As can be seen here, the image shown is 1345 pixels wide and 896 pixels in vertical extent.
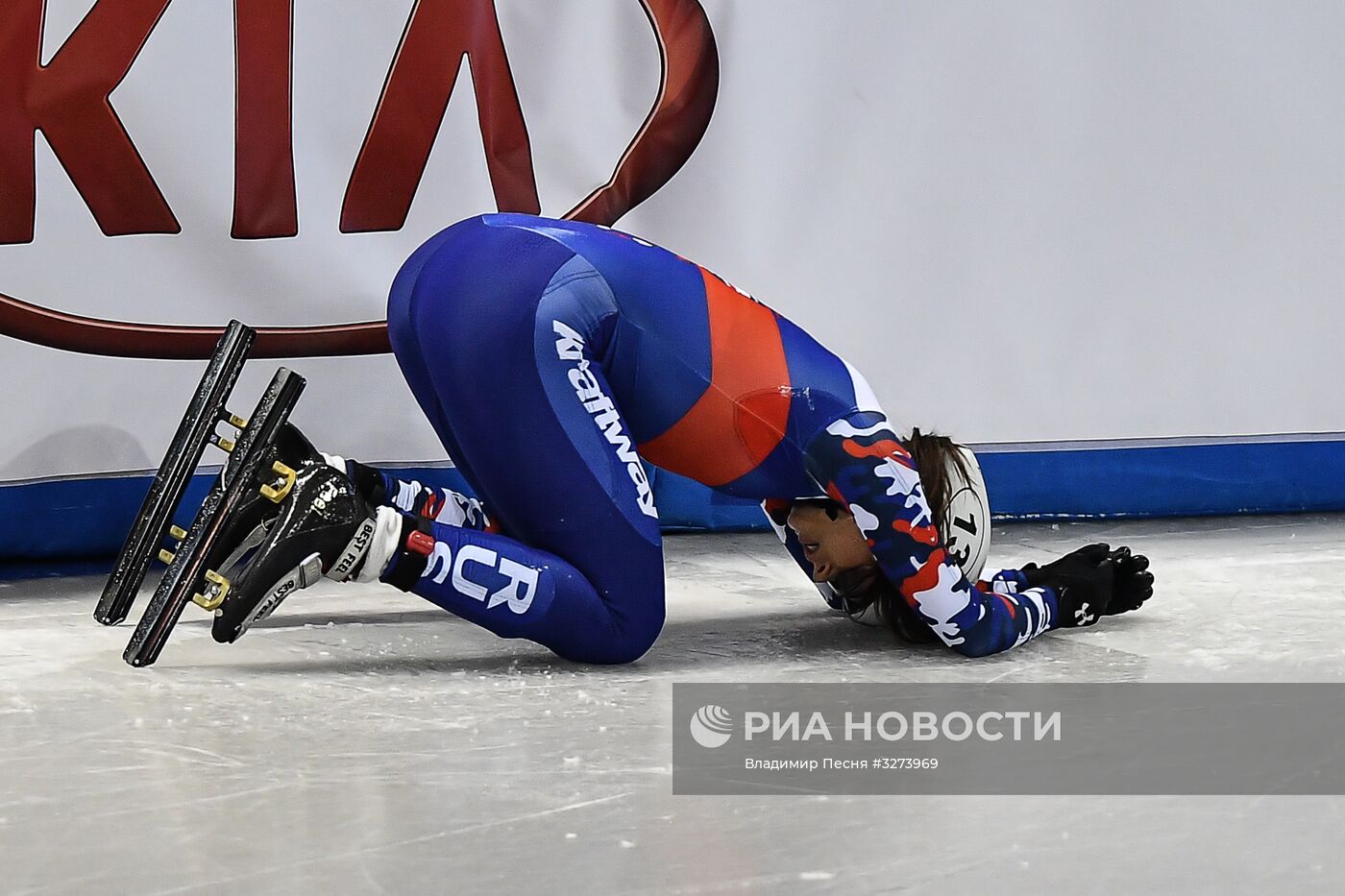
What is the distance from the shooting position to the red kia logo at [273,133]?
2.56 meters

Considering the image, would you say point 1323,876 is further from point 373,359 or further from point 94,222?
point 94,222

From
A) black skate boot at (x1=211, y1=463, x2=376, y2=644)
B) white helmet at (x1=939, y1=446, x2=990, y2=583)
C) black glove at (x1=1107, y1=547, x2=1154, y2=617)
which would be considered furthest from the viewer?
black glove at (x1=1107, y1=547, x2=1154, y2=617)

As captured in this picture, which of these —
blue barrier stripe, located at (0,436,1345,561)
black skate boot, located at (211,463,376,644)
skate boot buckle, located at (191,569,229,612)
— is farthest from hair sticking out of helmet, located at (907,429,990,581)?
blue barrier stripe, located at (0,436,1345,561)

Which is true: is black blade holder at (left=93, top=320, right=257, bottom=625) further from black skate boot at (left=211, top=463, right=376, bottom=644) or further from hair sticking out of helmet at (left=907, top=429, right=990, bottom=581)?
hair sticking out of helmet at (left=907, top=429, right=990, bottom=581)

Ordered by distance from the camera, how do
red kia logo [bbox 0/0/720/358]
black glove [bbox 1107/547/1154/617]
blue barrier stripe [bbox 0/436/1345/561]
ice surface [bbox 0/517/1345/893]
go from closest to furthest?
ice surface [bbox 0/517/1345/893], black glove [bbox 1107/547/1154/617], red kia logo [bbox 0/0/720/358], blue barrier stripe [bbox 0/436/1345/561]

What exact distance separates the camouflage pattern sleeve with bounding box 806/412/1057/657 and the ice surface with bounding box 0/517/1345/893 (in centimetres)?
6

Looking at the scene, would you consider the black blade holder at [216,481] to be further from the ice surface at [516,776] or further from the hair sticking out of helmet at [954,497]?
the hair sticking out of helmet at [954,497]

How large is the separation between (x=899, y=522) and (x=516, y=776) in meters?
0.60

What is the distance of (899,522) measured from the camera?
5.76ft

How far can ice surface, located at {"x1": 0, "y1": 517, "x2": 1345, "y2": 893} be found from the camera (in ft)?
3.68

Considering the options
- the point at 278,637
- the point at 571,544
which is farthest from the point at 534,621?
the point at 278,637

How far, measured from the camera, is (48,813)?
1.26m

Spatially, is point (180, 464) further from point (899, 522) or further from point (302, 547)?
point (899, 522)

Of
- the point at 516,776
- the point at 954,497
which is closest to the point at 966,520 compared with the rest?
the point at 954,497
